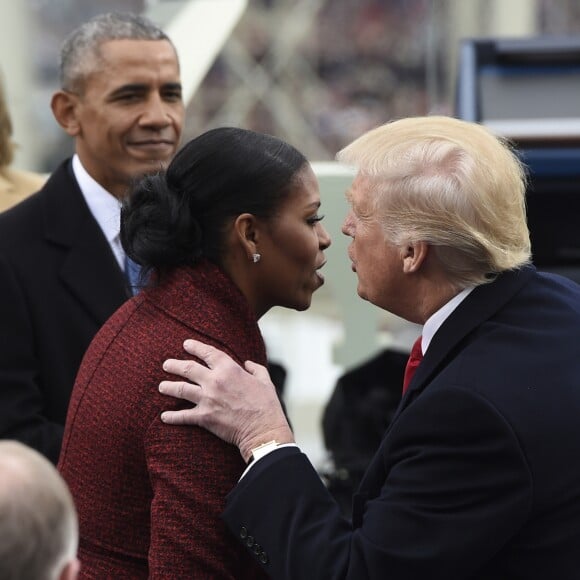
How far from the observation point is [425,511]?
1.83 metres

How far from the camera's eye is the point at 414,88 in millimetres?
12391

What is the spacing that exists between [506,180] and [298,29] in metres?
10.7

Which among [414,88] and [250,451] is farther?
[414,88]

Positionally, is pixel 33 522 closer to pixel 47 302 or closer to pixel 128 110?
pixel 47 302

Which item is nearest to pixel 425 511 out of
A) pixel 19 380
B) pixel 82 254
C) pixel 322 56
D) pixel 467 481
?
pixel 467 481

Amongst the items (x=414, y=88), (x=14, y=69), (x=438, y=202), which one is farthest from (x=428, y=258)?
(x=414, y=88)

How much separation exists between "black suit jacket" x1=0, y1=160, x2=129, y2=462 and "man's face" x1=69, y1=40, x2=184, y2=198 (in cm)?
23

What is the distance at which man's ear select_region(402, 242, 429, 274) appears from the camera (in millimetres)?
1951

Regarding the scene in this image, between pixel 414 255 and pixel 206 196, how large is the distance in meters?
0.35

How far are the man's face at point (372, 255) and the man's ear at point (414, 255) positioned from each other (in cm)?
1

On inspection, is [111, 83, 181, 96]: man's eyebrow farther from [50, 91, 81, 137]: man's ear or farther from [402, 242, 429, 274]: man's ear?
[402, 242, 429, 274]: man's ear

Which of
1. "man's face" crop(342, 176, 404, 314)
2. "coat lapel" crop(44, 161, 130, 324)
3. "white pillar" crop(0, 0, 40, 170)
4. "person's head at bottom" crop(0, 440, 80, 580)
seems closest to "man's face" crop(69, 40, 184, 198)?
"coat lapel" crop(44, 161, 130, 324)

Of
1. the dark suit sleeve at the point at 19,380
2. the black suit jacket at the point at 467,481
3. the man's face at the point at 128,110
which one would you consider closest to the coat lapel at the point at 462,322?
the black suit jacket at the point at 467,481

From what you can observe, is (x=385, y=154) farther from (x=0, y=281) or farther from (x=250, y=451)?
(x=0, y=281)
